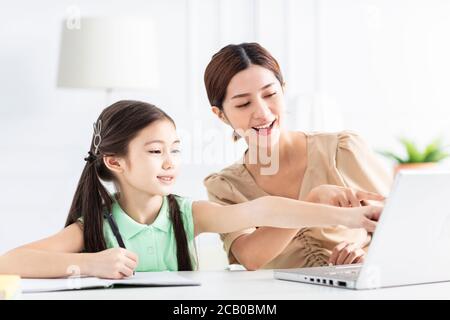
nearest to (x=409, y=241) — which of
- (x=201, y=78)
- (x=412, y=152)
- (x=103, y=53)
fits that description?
(x=103, y=53)

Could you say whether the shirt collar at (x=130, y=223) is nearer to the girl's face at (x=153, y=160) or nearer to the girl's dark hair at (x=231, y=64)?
the girl's face at (x=153, y=160)

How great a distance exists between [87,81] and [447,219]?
196 cm

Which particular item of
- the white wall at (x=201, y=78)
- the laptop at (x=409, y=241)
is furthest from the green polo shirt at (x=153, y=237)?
the white wall at (x=201, y=78)

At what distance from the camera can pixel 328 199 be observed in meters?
1.22

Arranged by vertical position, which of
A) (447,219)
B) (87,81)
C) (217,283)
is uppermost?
(87,81)

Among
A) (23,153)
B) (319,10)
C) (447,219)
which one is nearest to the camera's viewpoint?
(447,219)

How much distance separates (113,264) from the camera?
3.52 feet

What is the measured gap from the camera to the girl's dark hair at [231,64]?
1.55 m

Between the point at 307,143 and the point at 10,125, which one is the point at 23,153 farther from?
the point at 307,143

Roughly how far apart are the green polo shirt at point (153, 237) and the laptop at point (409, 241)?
0.39m

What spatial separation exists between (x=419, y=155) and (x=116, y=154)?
6.80 feet

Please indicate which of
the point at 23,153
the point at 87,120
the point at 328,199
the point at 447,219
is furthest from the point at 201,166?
the point at 447,219

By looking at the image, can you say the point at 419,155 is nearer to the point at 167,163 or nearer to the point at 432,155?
the point at 432,155

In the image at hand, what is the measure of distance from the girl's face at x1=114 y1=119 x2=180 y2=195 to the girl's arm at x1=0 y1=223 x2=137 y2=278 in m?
0.22
